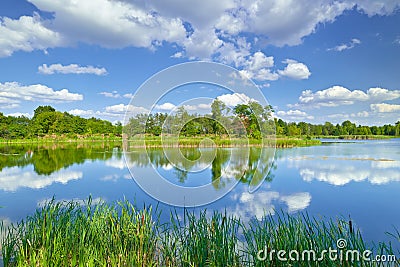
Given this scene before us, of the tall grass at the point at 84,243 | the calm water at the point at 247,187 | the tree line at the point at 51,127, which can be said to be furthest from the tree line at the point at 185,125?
the tall grass at the point at 84,243

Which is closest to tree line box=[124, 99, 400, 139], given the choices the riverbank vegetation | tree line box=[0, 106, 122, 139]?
the riverbank vegetation

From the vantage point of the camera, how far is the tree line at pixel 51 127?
→ 31.1m

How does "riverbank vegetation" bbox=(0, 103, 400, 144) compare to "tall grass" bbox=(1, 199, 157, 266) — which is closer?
"tall grass" bbox=(1, 199, 157, 266)

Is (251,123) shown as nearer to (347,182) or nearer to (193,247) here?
(347,182)

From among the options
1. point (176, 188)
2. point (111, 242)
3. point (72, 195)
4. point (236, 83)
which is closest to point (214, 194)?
point (176, 188)

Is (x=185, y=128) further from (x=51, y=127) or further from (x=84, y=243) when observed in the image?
(x=51, y=127)

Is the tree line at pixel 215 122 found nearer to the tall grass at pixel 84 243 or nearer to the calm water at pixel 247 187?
the calm water at pixel 247 187

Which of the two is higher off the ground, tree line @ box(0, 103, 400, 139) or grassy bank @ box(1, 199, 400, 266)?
tree line @ box(0, 103, 400, 139)

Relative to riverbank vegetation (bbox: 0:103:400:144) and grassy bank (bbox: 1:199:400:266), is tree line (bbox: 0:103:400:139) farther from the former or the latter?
grassy bank (bbox: 1:199:400:266)

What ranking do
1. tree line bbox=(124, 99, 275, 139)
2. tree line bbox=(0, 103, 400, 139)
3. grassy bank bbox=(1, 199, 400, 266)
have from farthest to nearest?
tree line bbox=(0, 103, 400, 139), tree line bbox=(124, 99, 275, 139), grassy bank bbox=(1, 199, 400, 266)

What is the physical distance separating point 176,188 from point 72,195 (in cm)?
288

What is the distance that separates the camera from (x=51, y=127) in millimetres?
34844

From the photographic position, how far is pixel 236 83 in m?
5.11

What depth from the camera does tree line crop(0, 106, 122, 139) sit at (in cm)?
3108
